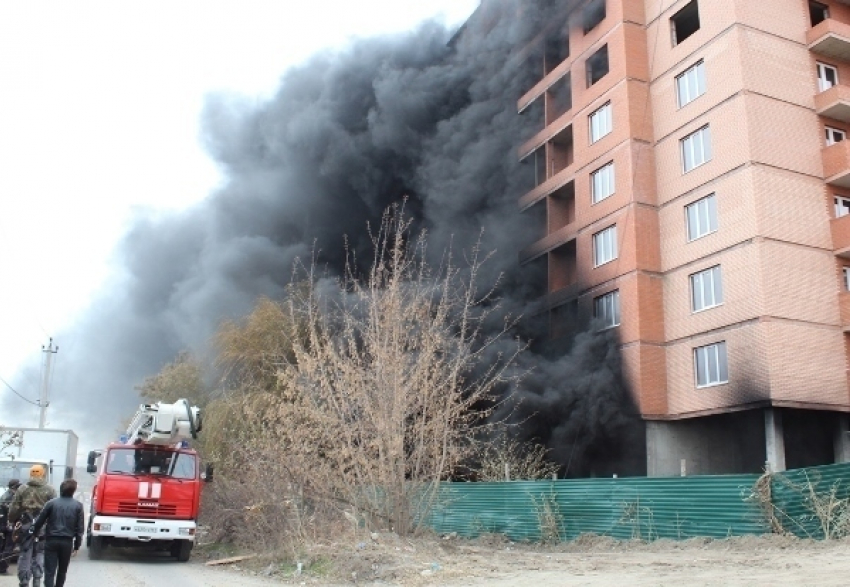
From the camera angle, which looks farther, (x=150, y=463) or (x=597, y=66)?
(x=597, y=66)

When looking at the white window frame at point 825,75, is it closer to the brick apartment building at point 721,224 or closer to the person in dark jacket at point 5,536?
the brick apartment building at point 721,224

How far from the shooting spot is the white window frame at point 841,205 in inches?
985

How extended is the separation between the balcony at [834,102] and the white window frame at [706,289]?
6203 millimetres

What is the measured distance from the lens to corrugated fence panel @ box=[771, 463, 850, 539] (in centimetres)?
1112

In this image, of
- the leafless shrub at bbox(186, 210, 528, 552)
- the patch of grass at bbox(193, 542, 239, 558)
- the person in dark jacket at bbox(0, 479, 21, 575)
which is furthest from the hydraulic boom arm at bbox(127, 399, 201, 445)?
the person in dark jacket at bbox(0, 479, 21, 575)

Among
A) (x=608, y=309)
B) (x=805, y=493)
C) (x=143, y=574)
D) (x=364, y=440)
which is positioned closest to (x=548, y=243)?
(x=608, y=309)

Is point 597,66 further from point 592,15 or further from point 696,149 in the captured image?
point 696,149

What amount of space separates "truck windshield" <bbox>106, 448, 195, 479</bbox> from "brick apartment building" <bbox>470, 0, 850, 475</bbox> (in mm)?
15184

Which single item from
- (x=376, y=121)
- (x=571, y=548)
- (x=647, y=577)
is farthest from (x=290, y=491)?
(x=376, y=121)

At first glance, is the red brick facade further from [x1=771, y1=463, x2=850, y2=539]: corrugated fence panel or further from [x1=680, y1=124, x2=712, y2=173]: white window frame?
[x1=771, y1=463, x2=850, y2=539]: corrugated fence panel

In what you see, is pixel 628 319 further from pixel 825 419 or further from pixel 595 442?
pixel 825 419

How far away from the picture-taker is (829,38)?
2519 cm

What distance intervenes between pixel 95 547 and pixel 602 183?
20543mm

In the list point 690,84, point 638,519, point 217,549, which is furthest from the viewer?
point 690,84
